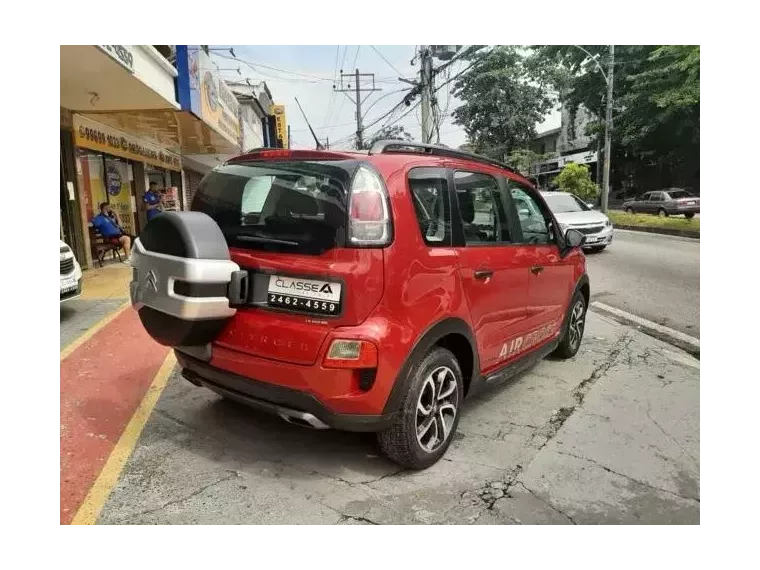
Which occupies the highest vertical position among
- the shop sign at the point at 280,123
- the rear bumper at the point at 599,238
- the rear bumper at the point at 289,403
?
the shop sign at the point at 280,123

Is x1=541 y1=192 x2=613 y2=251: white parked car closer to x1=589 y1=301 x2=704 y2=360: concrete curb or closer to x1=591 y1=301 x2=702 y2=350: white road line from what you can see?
x1=591 y1=301 x2=702 y2=350: white road line

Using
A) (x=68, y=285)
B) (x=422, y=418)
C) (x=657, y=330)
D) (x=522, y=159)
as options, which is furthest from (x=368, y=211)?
(x=522, y=159)

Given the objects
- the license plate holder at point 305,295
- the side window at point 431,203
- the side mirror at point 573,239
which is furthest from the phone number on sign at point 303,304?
the side mirror at point 573,239

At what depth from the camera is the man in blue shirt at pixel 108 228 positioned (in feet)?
33.0

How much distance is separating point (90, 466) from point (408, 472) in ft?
5.76

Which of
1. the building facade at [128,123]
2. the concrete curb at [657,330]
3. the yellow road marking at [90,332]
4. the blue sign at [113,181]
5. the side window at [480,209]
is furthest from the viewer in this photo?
the blue sign at [113,181]

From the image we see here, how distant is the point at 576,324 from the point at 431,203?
262 centimetres

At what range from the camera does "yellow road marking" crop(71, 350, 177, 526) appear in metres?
2.43

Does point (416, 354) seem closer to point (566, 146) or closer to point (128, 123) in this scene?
point (128, 123)

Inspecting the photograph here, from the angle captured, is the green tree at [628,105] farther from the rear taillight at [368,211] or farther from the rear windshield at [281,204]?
the rear taillight at [368,211]

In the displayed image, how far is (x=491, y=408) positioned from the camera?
12.2 feet

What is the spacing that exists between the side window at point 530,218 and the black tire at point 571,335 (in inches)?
32.5

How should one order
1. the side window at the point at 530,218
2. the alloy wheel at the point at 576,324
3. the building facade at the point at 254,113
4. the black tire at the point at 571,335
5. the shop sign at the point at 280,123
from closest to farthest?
the side window at the point at 530,218 → the black tire at the point at 571,335 → the alloy wheel at the point at 576,324 → the building facade at the point at 254,113 → the shop sign at the point at 280,123

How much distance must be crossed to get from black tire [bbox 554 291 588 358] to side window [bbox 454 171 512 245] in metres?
1.47
